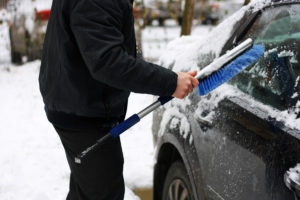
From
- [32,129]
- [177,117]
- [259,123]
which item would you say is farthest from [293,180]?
[32,129]

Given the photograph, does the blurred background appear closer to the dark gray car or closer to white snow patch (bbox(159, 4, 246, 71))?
white snow patch (bbox(159, 4, 246, 71))

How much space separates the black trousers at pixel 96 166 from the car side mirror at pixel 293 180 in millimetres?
833

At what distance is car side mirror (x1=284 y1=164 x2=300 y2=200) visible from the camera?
1222 millimetres

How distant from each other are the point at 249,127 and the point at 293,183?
391 mm

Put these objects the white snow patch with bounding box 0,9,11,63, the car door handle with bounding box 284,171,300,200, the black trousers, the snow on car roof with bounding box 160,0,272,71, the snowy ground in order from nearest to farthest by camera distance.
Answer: the car door handle with bounding box 284,171,300,200, the black trousers, the snow on car roof with bounding box 160,0,272,71, the snowy ground, the white snow patch with bounding box 0,9,11,63

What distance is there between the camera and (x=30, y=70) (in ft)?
25.5

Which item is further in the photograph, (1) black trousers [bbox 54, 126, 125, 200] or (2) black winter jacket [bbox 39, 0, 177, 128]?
(1) black trousers [bbox 54, 126, 125, 200]

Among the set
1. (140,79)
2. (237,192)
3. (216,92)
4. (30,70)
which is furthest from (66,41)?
(30,70)

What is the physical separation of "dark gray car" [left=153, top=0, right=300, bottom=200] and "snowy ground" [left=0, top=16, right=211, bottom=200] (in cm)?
→ 105

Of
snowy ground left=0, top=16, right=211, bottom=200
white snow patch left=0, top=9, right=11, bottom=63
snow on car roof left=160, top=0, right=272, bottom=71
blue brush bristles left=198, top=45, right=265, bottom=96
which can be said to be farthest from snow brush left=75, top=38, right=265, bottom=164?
white snow patch left=0, top=9, right=11, bottom=63

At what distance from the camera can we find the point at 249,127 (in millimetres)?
1588

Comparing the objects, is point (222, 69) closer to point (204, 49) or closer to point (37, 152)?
point (204, 49)

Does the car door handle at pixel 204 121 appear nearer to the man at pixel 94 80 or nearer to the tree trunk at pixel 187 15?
the man at pixel 94 80

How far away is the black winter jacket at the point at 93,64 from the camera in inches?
56.8
